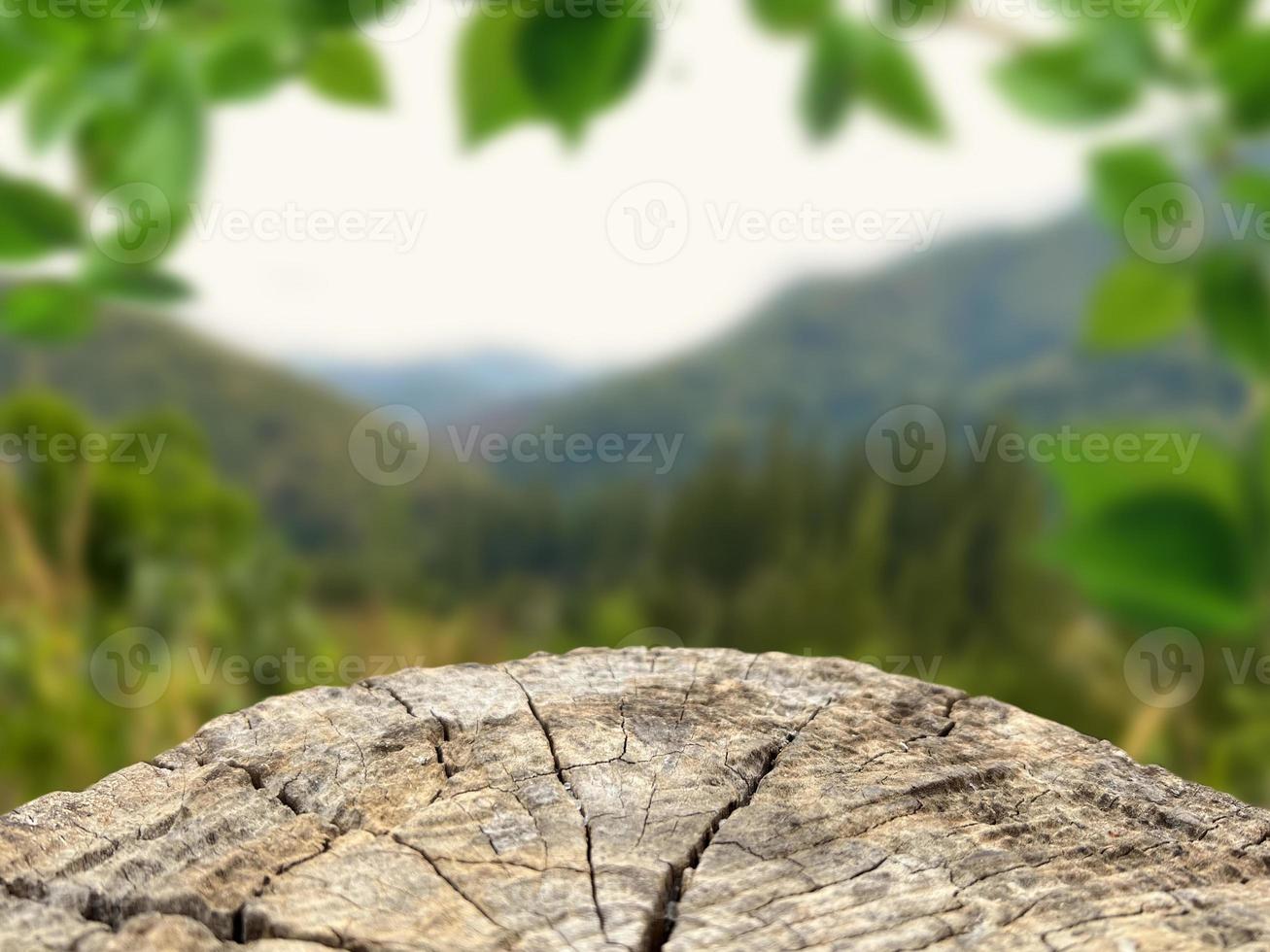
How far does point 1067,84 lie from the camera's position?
579 mm

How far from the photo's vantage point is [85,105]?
646mm

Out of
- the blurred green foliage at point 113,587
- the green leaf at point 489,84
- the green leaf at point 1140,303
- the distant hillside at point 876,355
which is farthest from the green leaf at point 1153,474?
the blurred green foliage at point 113,587

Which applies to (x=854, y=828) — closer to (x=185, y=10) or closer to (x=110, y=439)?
(x=185, y=10)

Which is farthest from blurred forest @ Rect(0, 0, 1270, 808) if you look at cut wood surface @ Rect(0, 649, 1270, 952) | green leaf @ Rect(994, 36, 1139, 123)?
cut wood surface @ Rect(0, 649, 1270, 952)

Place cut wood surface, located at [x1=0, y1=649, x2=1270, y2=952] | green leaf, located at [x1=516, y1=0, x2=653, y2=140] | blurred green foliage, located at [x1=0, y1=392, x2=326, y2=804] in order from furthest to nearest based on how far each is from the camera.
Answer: blurred green foliage, located at [x1=0, y1=392, x2=326, y2=804] → green leaf, located at [x1=516, y1=0, x2=653, y2=140] → cut wood surface, located at [x1=0, y1=649, x2=1270, y2=952]

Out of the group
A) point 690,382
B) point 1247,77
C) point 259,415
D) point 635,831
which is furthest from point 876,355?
point 635,831

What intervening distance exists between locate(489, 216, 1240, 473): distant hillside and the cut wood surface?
1119mm

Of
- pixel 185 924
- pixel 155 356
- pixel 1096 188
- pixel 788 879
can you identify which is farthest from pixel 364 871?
pixel 155 356

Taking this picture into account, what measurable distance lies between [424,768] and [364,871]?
3.0 inches

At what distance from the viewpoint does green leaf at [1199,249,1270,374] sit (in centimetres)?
57

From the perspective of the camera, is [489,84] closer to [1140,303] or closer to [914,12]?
[914,12]

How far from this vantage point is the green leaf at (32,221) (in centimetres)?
61

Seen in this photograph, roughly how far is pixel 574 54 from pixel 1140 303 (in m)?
0.39

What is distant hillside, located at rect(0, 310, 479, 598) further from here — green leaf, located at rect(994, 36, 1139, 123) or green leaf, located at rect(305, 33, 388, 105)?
green leaf, located at rect(994, 36, 1139, 123)
